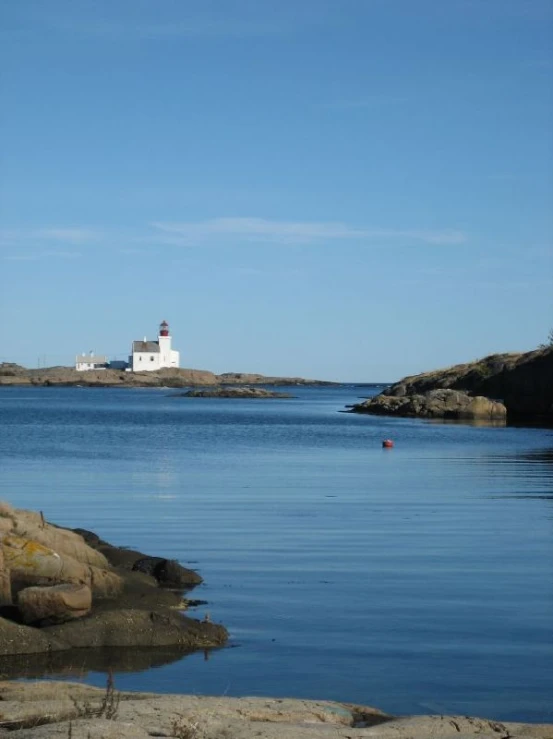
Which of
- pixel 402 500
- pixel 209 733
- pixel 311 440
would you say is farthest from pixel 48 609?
pixel 311 440

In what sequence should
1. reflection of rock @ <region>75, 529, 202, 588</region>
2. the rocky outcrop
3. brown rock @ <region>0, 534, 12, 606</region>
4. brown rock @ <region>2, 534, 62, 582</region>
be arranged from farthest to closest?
1. the rocky outcrop
2. reflection of rock @ <region>75, 529, 202, 588</region>
3. brown rock @ <region>2, 534, 62, 582</region>
4. brown rock @ <region>0, 534, 12, 606</region>

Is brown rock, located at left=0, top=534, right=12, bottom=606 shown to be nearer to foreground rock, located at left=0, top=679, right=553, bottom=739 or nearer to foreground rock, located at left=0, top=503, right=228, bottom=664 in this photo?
foreground rock, located at left=0, top=503, right=228, bottom=664

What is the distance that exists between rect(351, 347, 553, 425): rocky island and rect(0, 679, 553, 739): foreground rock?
76.6 metres

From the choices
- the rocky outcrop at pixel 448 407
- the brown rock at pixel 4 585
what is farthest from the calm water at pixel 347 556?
the rocky outcrop at pixel 448 407

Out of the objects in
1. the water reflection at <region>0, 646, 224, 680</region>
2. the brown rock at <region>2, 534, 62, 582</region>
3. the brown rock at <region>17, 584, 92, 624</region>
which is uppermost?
the brown rock at <region>2, 534, 62, 582</region>

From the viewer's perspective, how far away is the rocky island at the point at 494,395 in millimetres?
91500

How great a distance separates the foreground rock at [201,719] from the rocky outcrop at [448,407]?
8091 centimetres

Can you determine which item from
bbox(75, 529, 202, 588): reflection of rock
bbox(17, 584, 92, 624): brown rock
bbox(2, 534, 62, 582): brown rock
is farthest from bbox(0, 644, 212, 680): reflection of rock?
bbox(75, 529, 202, 588): reflection of rock

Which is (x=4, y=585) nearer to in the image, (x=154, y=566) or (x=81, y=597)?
(x=81, y=597)

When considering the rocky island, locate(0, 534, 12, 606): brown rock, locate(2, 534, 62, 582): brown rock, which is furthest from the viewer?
the rocky island

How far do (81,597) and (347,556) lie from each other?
7.69m

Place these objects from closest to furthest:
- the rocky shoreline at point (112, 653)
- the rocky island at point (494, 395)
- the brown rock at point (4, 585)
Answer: the rocky shoreline at point (112, 653) → the brown rock at point (4, 585) → the rocky island at point (494, 395)

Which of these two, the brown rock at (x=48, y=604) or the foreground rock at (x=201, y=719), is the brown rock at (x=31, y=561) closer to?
the brown rock at (x=48, y=604)

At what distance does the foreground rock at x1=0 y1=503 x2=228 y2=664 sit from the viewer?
14.7m
